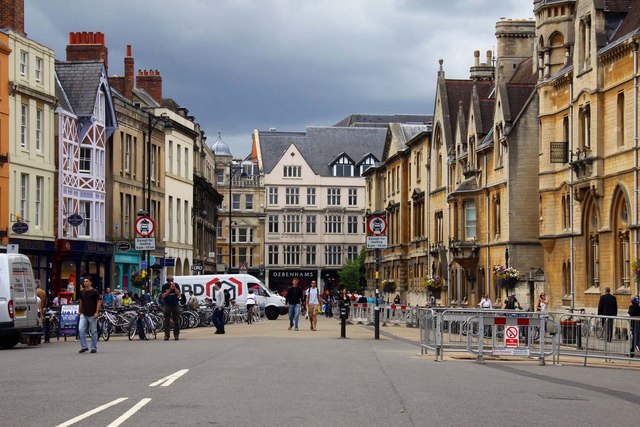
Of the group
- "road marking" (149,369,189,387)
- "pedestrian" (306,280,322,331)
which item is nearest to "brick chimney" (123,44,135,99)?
"pedestrian" (306,280,322,331)

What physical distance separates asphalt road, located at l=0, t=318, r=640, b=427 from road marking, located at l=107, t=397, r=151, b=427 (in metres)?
0.01

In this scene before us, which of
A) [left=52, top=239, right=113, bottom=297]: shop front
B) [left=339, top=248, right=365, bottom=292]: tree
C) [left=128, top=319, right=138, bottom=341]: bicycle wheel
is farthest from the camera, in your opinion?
[left=339, top=248, right=365, bottom=292]: tree

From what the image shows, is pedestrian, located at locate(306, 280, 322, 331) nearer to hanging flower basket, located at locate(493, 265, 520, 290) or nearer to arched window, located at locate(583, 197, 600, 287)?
arched window, located at locate(583, 197, 600, 287)

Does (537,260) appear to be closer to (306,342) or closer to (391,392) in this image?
(306,342)

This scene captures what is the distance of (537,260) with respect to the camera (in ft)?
188

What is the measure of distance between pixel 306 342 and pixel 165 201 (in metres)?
41.3

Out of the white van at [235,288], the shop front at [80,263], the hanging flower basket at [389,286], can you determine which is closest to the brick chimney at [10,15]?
the shop front at [80,263]

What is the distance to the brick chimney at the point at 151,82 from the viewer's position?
83312 millimetres

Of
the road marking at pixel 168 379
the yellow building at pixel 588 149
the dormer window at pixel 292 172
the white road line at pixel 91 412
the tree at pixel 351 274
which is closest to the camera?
the white road line at pixel 91 412

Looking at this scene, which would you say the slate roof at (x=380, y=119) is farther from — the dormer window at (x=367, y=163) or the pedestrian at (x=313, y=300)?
the pedestrian at (x=313, y=300)

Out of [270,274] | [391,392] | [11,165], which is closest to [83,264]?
[11,165]

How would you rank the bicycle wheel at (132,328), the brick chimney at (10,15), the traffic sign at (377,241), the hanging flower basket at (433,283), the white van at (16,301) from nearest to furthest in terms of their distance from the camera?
the white van at (16,301) → the traffic sign at (377,241) → the bicycle wheel at (132,328) → the brick chimney at (10,15) → the hanging flower basket at (433,283)

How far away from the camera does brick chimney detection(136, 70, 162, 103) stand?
273 feet

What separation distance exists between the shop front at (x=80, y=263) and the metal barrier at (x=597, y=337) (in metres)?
31.5
